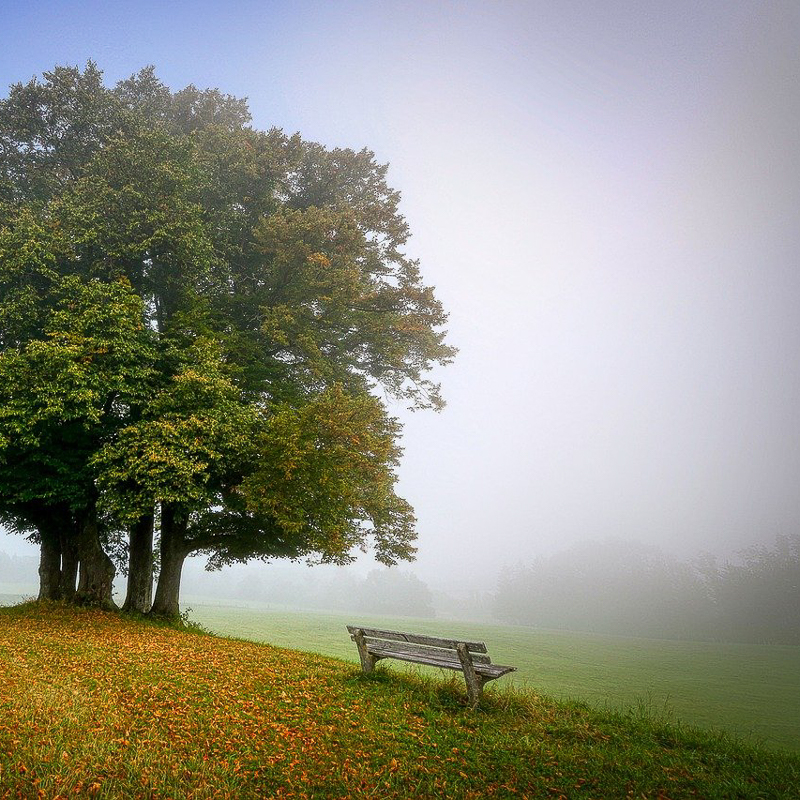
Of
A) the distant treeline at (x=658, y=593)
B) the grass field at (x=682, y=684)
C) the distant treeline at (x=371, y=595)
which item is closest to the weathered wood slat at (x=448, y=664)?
the grass field at (x=682, y=684)

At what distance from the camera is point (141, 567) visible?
60.9 feet

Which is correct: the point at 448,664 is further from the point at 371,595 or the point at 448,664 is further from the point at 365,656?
the point at 371,595

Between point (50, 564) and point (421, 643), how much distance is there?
59.4 feet

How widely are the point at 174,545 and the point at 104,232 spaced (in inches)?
495

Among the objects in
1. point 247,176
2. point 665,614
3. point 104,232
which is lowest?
point 665,614

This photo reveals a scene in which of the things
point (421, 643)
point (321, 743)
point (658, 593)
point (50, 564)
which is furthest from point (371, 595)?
point (321, 743)

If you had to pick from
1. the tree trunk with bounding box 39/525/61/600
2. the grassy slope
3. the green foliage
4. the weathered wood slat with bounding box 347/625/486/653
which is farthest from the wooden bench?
the tree trunk with bounding box 39/525/61/600

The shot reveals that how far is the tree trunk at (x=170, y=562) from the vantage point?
1758 cm

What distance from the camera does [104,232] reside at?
17.7 metres

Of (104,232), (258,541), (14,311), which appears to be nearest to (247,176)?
(104,232)

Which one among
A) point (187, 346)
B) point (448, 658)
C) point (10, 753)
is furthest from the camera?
point (187, 346)

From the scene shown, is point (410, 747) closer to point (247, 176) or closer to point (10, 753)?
point (10, 753)

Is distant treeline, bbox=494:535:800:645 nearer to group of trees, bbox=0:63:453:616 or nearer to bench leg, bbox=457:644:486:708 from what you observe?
group of trees, bbox=0:63:453:616

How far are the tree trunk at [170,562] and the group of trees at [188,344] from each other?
75mm
